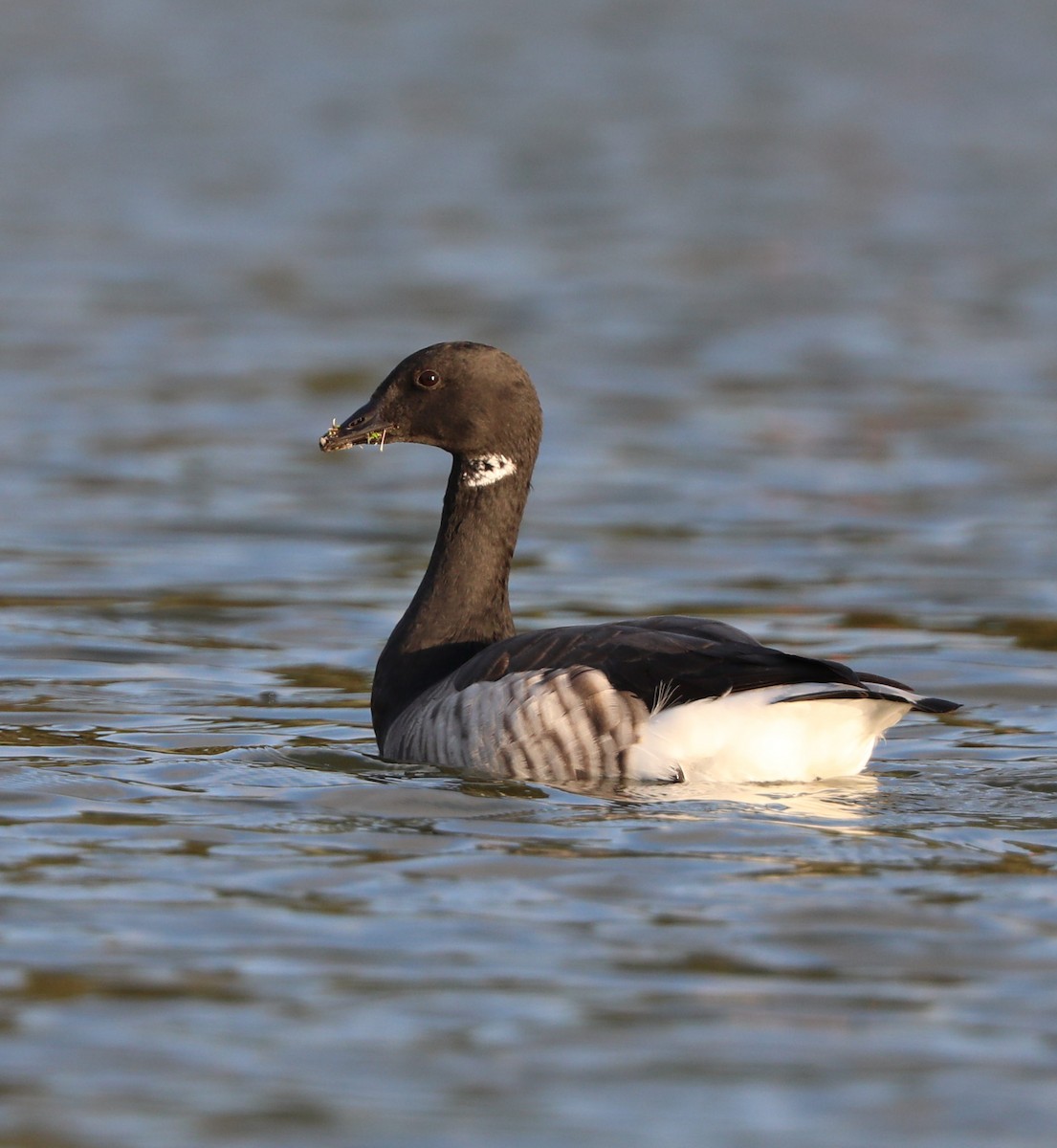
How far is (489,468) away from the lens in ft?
32.1

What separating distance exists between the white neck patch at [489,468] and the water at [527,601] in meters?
1.19

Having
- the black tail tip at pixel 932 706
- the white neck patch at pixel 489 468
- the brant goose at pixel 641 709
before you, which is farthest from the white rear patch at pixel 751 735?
the white neck patch at pixel 489 468

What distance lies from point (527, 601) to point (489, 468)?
10.3ft

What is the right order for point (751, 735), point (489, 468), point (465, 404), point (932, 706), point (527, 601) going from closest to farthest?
point (932, 706) < point (751, 735) < point (465, 404) < point (489, 468) < point (527, 601)

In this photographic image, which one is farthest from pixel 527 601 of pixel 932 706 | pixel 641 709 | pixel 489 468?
pixel 932 706

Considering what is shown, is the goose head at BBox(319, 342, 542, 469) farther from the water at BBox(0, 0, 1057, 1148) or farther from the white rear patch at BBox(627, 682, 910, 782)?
the white rear patch at BBox(627, 682, 910, 782)

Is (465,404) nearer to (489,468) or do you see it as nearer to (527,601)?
(489,468)

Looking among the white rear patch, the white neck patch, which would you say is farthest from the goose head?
the white rear patch

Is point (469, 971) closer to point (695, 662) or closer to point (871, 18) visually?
point (695, 662)

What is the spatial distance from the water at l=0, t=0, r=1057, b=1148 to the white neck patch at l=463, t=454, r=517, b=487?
1194 mm

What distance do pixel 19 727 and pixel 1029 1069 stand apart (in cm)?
536

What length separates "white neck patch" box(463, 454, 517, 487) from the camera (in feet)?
32.0

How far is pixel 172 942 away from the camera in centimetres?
642

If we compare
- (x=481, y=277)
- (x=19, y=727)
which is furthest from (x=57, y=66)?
(x=19, y=727)
